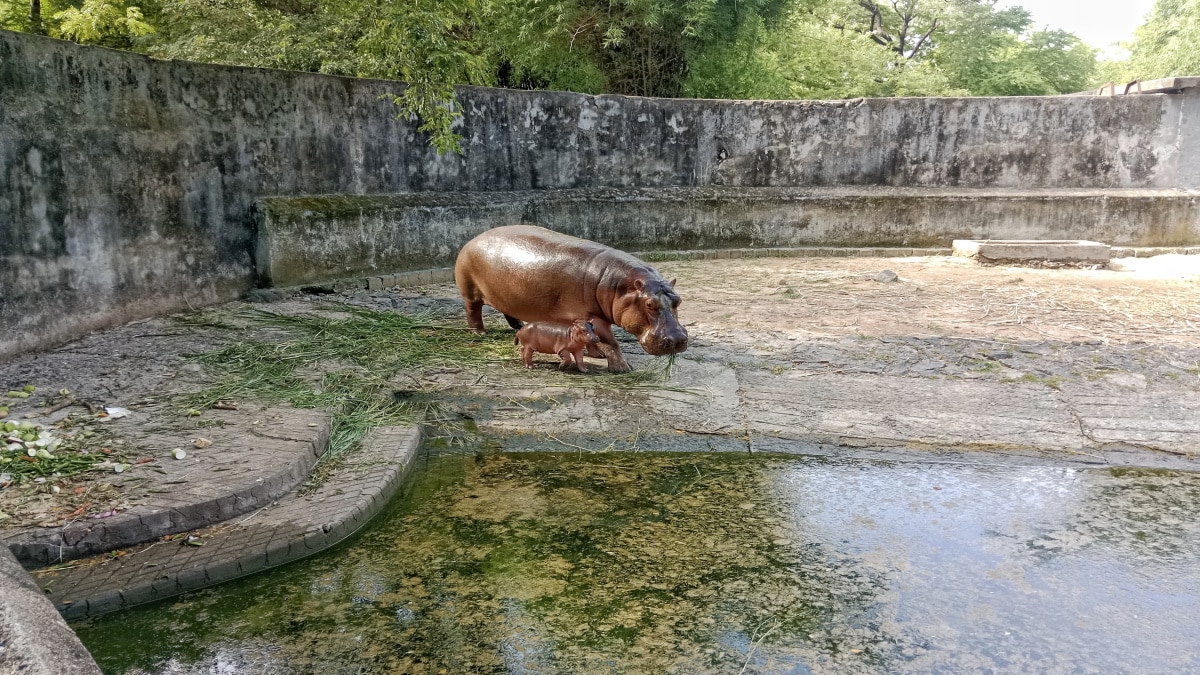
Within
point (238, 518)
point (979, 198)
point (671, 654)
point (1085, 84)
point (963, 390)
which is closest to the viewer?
point (671, 654)

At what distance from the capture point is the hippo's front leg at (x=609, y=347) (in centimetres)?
511

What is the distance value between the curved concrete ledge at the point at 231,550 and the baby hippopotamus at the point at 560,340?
5.55 ft

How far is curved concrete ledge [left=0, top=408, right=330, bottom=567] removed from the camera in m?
2.82

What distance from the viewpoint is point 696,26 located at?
14.7 m

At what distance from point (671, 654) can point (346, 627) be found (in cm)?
101

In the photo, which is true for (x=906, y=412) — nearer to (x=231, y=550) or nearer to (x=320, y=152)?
(x=231, y=550)

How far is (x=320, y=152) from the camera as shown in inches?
304

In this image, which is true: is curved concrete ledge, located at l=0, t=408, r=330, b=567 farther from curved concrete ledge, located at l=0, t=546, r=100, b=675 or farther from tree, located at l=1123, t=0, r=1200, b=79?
tree, located at l=1123, t=0, r=1200, b=79

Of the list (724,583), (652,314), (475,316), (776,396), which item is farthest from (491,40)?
(724,583)

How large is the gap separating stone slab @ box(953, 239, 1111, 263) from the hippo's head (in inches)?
290

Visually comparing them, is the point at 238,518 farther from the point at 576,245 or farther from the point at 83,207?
the point at 83,207

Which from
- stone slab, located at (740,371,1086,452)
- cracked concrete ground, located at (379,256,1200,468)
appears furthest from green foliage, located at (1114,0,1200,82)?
stone slab, located at (740,371,1086,452)

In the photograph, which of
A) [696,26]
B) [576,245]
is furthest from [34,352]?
[696,26]

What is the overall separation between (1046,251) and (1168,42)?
25.8 metres
